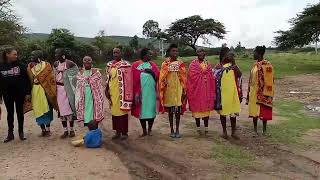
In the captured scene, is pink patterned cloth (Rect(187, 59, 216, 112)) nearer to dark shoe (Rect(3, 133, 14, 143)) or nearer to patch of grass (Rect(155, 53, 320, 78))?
dark shoe (Rect(3, 133, 14, 143))

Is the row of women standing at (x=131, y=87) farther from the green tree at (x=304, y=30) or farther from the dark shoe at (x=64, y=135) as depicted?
the green tree at (x=304, y=30)

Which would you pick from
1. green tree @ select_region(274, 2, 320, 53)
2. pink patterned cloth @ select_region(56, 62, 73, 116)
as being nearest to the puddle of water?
pink patterned cloth @ select_region(56, 62, 73, 116)

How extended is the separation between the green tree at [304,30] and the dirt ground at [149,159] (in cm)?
2286

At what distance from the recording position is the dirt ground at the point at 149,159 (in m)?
7.06

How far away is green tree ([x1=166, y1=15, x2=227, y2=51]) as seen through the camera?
49.0 meters

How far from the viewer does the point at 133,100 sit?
29.8ft

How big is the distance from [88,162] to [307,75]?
2065 cm

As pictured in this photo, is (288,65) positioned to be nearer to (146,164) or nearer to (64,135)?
(64,135)

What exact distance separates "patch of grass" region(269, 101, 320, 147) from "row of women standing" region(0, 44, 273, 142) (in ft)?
3.60

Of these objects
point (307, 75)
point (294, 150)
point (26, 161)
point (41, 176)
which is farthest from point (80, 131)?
point (307, 75)

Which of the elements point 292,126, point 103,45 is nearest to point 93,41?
point 103,45

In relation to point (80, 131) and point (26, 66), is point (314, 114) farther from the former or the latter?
point (26, 66)

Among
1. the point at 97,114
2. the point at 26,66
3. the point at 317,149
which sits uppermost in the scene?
the point at 26,66

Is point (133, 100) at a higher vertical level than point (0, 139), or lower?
higher
